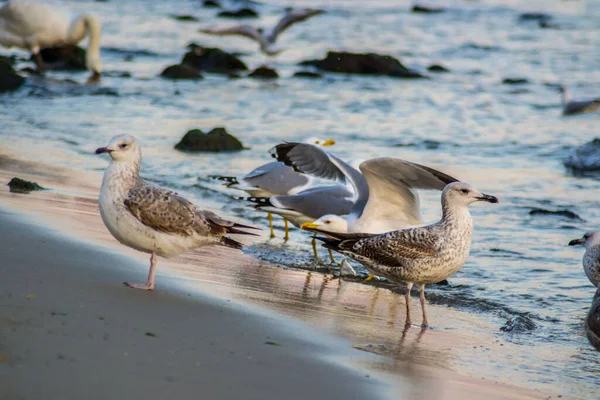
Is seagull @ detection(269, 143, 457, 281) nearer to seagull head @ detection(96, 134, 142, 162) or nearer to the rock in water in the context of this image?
seagull head @ detection(96, 134, 142, 162)

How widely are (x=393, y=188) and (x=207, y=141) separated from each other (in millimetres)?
4726

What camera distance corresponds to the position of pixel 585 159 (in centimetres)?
1248

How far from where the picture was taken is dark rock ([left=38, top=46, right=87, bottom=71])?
20.0 m

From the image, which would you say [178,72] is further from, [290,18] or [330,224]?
[330,224]

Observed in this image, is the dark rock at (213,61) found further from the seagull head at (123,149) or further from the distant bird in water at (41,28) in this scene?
the seagull head at (123,149)

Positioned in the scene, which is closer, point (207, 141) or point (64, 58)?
point (207, 141)

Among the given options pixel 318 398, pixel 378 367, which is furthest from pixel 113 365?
pixel 378 367

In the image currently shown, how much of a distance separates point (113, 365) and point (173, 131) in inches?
379

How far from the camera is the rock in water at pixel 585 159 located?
12.4 meters

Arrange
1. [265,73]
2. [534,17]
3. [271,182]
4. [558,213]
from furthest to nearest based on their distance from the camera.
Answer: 1. [534,17]
2. [265,73]
3. [558,213]
4. [271,182]

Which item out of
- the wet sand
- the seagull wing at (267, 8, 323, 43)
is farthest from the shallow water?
the seagull wing at (267, 8, 323, 43)

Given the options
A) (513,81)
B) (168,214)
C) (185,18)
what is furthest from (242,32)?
(168,214)

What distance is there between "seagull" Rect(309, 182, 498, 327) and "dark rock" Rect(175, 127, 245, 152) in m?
5.65

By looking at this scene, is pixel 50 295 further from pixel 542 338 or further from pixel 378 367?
pixel 542 338
